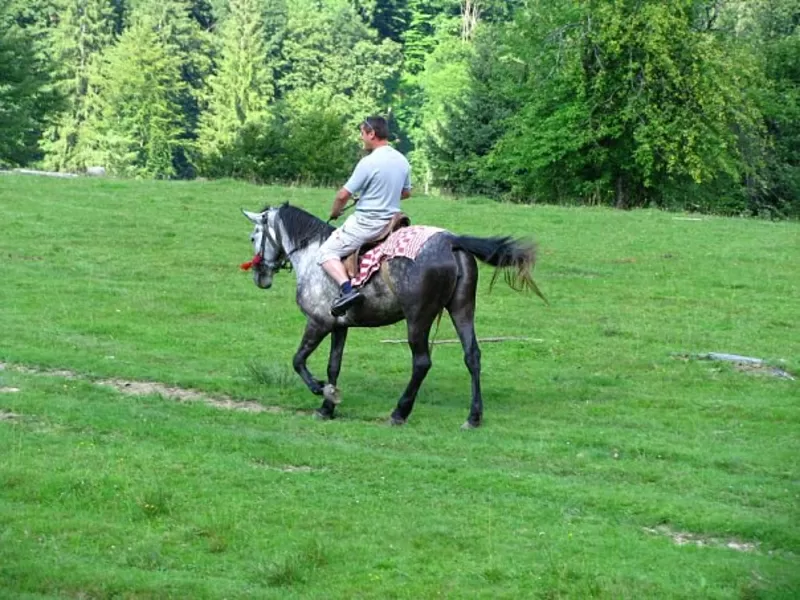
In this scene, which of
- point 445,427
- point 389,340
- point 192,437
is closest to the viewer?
point 192,437

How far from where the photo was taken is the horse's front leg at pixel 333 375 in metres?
14.8

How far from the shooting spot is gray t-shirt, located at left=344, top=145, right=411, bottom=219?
14680mm

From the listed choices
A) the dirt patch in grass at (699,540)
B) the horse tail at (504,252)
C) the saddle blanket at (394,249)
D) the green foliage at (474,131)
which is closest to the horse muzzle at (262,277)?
the saddle blanket at (394,249)

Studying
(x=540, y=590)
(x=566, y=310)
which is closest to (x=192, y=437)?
(x=540, y=590)

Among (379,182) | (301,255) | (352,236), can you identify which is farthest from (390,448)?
(301,255)

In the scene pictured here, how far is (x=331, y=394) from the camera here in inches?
583

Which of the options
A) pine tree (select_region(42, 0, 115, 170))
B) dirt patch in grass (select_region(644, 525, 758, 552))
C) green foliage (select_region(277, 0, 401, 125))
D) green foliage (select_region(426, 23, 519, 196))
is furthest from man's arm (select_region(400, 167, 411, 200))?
green foliage (select_region(277, 0, 401, 125))

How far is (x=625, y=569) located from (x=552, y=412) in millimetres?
6134

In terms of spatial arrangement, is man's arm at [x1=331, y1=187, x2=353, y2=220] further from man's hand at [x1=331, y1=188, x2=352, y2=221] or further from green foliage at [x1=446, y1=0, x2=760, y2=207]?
green foliage at [x1=446, y1=0, x2=760, y2=207]

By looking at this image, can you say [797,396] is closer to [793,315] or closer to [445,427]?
[445,427]

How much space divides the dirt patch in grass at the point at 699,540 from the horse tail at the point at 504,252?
14.5 feet

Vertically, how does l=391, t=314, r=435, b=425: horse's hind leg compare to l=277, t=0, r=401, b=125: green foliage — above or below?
below

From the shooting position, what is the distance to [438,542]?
10.2 m

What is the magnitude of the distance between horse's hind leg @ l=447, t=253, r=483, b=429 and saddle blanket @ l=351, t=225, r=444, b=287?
19.4 inches
